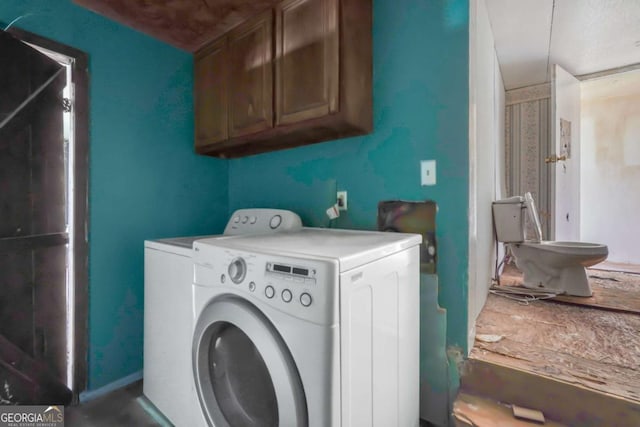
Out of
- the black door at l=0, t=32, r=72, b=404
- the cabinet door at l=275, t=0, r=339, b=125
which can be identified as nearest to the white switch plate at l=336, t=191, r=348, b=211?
the cabinet door at l=275, t=0, r=339, b=125

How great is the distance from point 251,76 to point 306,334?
1.45m

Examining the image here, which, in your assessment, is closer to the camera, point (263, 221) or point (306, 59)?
point (306, 59)

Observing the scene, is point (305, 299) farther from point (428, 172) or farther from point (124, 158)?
point (124, 158)

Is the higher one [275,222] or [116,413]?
[275,222]

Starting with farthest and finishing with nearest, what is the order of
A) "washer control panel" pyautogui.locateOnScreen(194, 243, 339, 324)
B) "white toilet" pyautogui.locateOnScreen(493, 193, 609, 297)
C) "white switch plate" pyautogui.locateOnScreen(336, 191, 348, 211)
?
1. "white toilet" pyautogui.locateOnScreen(493, 193, 609, 297)
2. "white switch plate" pyautogui.locateOnScreen(336, 191, 348, 211)
3. "washer control panel" pyautogui.locateOnScreen(194, 243, 339, 324)

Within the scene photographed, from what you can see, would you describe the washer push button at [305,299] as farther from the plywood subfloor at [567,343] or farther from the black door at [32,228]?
the black door at [32,228]

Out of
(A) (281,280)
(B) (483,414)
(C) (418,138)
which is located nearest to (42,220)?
(A) (281,280)

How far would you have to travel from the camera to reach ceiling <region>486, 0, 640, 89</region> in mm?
1903

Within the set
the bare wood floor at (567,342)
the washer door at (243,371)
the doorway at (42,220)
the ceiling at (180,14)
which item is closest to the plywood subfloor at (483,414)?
the bare wood floor at (567,342)

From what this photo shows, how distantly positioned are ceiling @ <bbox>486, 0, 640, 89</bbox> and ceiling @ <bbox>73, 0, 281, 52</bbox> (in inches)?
61.1

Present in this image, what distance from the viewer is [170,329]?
1441 millimetres

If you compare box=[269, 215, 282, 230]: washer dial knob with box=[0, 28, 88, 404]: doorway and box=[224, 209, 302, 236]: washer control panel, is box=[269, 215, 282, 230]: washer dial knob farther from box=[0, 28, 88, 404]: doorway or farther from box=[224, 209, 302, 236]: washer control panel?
box=[0, 28, 88, 404]: doorway

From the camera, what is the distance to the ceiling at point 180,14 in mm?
1558

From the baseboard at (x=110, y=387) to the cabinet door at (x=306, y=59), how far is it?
1.77 metres
